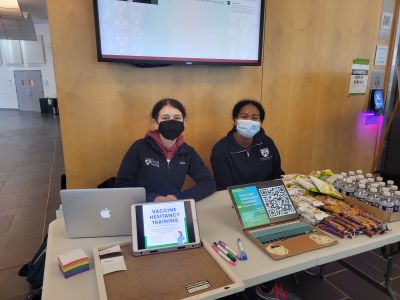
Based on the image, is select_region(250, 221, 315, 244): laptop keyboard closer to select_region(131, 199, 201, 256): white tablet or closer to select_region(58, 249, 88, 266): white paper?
select_region(131, 199, 201, 256): white tablet

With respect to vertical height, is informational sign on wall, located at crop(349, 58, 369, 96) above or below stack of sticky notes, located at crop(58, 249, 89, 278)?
above

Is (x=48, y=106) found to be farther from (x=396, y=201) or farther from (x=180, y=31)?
(x=396, y=201)

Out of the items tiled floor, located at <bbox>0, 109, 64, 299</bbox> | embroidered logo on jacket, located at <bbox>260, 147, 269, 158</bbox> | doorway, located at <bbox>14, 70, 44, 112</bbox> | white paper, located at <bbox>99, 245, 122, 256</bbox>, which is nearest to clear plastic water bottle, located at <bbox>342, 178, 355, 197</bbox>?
embroidered logo on jacket, located at <bbox>260, 147, 269, 158</bbox>

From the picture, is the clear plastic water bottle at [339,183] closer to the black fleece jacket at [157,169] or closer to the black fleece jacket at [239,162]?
the black fleece jacket at [239,162]

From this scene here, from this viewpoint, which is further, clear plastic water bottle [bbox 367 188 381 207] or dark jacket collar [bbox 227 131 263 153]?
dark jacket collar [bbox 227 131 263 153]

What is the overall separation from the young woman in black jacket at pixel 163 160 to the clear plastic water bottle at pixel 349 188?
678 mm

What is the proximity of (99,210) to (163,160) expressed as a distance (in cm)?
64

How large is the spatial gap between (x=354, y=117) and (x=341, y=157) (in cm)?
43

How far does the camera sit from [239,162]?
202cm

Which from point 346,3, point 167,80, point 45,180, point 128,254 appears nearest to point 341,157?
point 346,3

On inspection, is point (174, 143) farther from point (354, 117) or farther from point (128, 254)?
point (354, 117)

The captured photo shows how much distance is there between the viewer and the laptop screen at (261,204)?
1.28 metres

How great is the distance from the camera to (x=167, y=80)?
2221 mm

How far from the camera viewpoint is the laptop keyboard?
1.19 m
